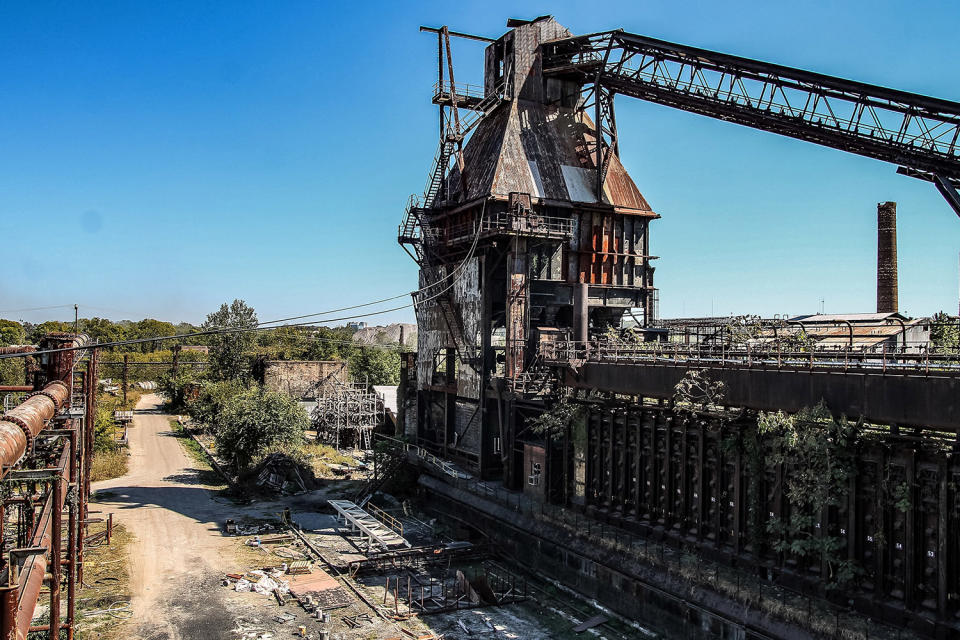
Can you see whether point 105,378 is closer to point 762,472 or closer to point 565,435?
point 565,435

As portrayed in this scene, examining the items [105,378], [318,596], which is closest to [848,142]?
[318,596]

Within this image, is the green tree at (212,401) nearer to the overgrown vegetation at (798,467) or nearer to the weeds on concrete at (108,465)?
the weeds on concrete at (108,465)

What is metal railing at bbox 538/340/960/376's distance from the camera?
14555 mm

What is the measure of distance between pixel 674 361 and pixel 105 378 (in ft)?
317

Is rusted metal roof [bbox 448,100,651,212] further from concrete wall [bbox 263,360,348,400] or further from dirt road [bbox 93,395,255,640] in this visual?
concrete wall [bbox 263,360,348,400]

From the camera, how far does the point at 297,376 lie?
220 feet

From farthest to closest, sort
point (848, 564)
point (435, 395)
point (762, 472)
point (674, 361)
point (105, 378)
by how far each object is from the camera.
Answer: point (105, 378) < point (435, 395) < point (674, 361) < point (762, 472) < point (848, 564)

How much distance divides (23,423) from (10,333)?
10579 cm

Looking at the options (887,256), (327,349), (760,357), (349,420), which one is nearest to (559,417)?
(760,357)

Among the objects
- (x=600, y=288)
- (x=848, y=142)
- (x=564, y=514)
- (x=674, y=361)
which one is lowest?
(x=564, y=514)

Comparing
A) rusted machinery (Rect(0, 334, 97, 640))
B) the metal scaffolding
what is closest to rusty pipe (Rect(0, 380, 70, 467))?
rusted machinery (Rect(0, 334, 97, 640))

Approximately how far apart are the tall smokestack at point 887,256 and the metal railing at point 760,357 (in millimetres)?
16274

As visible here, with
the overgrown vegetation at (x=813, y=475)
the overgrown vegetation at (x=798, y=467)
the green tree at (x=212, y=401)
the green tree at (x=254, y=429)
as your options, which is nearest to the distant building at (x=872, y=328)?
the overgrown vegetation at (x=798, y=467)

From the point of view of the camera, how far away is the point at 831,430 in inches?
616
